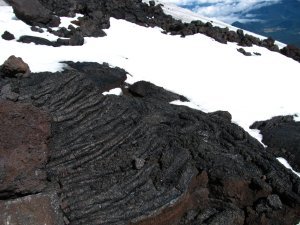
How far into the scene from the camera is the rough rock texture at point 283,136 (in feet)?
45.1

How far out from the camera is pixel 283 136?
1466cm

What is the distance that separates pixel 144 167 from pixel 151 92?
5480 mm

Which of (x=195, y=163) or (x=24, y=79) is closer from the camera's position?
(x=195, y=163)

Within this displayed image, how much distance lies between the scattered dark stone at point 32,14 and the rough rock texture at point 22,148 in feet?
34.6

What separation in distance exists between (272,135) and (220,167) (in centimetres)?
473

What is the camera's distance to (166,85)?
16922 mm

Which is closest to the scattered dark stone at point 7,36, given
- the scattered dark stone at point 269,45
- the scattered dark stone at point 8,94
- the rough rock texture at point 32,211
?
the scattered dark stone at point 8,94

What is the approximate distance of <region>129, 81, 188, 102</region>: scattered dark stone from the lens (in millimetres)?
14961

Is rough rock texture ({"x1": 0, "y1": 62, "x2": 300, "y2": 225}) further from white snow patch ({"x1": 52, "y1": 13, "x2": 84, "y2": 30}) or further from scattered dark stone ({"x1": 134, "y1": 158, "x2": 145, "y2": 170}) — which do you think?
white snow patch ({"x1": 52, "y1": 13, "x2": 84, "y2": 30})

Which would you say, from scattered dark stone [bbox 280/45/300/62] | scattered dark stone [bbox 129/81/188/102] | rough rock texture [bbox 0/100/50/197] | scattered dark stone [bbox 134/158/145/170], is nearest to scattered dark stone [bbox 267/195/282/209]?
scattered dark stone [bbox 134/158/145/170]

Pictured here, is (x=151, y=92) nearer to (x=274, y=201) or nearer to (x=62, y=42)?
(x=62, y=42)

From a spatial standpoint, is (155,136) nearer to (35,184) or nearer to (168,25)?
(35,184)

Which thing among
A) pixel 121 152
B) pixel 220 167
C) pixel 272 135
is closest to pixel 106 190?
pixel 121 152

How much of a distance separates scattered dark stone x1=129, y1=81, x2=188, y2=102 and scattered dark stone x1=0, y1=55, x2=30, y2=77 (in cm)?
380
